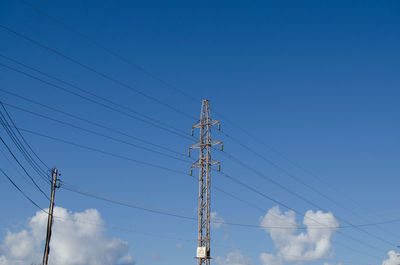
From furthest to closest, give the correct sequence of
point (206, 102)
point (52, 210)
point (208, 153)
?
1. point (206, 102)
2. point (208, 153)
3. point (52, 210)

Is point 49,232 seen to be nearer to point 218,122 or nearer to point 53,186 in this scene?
point 53,186

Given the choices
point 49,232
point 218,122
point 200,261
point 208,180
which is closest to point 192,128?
point 218,122

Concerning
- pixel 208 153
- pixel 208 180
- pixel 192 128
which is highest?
pixel 192 128

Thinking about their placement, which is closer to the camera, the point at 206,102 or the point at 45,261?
the point at 45,261

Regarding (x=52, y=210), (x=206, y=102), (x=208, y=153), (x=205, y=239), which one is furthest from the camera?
(x=206, y=102)

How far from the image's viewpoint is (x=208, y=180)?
46906mm

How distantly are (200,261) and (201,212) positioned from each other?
5.12 meters

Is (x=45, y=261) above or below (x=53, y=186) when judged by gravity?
below

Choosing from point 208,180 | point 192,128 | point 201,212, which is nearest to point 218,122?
point 192,128

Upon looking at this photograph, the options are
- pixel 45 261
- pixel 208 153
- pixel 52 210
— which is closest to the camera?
pixel 45 261

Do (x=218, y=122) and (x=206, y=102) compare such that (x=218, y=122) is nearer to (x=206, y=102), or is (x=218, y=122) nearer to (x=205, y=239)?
(x=206, y=102)

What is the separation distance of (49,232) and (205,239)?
15.8 meters

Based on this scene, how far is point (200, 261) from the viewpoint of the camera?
146 feet

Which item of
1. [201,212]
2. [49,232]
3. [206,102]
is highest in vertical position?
[206,102]
